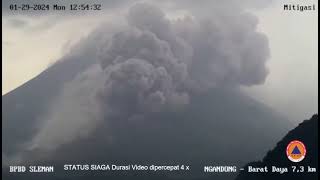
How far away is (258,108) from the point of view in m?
5.42

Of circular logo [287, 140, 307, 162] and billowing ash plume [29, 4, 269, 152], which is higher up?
billowing ash plume [29, 4, 269, 152]

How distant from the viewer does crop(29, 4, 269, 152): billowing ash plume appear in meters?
5.39

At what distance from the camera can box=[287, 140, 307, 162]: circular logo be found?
5406mm

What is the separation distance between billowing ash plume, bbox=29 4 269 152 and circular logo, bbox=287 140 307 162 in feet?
1.52

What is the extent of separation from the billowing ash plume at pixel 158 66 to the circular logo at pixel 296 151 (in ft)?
1.52

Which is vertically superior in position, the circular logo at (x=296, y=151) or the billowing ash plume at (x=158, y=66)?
the billowing ash plume at (x=158, y=66)

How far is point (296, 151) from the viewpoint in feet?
17.7

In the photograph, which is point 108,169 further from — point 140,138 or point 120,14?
point 120,14

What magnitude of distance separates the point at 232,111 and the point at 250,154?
0.30 meters

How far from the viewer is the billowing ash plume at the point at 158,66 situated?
17.7 feet

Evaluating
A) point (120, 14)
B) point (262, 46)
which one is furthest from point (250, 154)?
point (120, 14)

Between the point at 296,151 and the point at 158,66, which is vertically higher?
the point at 158,66

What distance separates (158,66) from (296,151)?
106cm

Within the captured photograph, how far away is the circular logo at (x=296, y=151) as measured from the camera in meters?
5.41
